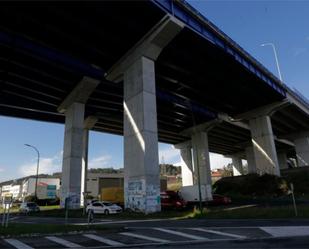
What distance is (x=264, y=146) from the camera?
51.4 m

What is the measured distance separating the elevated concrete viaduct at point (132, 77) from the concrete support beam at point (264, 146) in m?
0.17

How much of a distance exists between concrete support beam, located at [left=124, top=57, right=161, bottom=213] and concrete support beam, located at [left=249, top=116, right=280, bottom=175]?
28839 millimetres

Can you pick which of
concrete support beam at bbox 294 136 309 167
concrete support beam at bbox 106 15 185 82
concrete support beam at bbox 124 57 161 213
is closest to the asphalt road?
concrete support beam at bbox 124 57 161 213

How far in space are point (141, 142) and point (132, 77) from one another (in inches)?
285

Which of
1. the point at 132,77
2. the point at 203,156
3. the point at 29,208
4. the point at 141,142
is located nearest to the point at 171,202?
the point at 141,142

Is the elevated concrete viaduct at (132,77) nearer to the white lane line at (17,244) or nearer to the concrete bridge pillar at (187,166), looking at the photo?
the concrete bridge pillar at (187,166)

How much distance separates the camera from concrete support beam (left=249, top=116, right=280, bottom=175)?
50.1 meters

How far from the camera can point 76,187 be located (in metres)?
38.6

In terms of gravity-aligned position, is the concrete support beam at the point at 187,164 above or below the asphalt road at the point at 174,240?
above

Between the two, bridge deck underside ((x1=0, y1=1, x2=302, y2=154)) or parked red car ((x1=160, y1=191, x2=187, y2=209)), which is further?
parked red car ((x1=160, y1=191, x2=187, y2=209))

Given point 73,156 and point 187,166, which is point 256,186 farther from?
point 73,156

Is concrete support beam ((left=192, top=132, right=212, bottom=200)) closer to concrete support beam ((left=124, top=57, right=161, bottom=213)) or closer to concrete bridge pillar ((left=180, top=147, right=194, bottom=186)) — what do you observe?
concrete bridge pillar ((left=180, top=147, right=194, bottom=186))

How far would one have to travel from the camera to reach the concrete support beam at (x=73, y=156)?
3819 cm

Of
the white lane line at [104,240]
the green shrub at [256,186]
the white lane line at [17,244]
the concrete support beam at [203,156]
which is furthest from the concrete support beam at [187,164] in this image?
the white lane line at [17,244]
